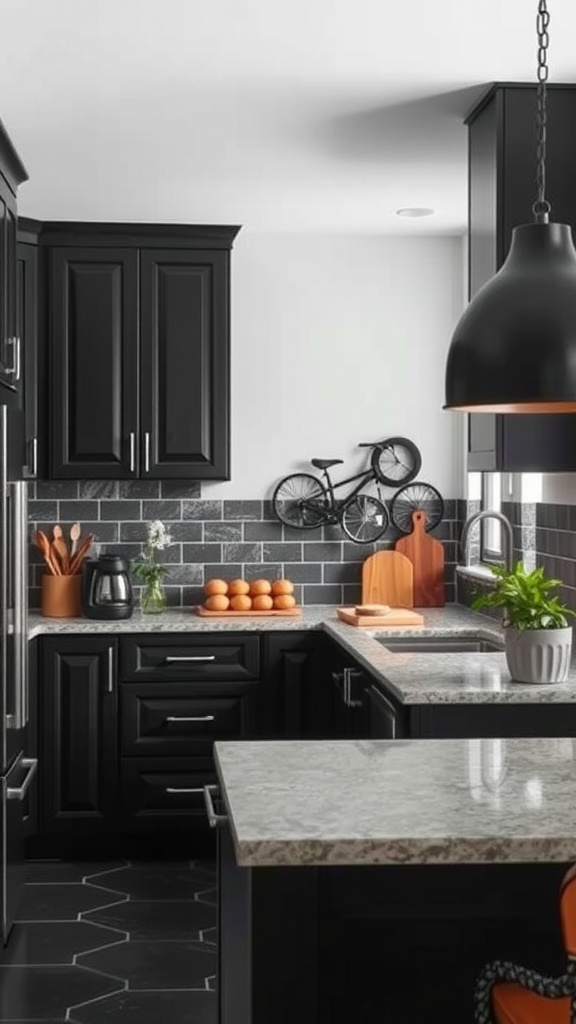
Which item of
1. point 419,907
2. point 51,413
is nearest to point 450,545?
point 51,413

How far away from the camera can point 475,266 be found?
13.3ft

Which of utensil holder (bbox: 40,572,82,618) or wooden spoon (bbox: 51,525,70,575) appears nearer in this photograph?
utensil holder (bbox: 40,572,82,618)

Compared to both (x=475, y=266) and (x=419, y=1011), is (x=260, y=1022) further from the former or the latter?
(x=475, y=266)

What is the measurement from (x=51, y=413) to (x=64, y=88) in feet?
6.67

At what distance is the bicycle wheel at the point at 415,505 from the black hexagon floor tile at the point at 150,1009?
2585 millimetres

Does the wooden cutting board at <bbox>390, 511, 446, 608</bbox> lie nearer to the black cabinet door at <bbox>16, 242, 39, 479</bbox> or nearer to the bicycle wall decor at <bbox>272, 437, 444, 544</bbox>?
the bicycle wall decor at <bbox>272, 437, 444, 544</bbox>

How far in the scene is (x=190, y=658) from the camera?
213 inches

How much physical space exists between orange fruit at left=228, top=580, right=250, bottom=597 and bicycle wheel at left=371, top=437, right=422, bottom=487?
769 mm

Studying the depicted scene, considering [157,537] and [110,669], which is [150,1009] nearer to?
[110,669]

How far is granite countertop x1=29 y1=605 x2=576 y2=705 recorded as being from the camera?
3518mm

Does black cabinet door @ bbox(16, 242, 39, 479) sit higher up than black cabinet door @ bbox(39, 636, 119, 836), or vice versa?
black cabinet door @ bbox(16, 242, 39, 479)

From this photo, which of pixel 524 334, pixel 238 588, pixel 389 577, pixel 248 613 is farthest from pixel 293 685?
pixel 524 334

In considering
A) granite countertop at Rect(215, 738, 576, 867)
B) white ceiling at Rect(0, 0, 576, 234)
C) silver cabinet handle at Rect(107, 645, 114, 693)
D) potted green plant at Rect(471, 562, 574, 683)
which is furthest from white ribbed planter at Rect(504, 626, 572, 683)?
silver cabinet handle at Rect(107, 645, 114, 693)

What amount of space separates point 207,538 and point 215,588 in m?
0.36
